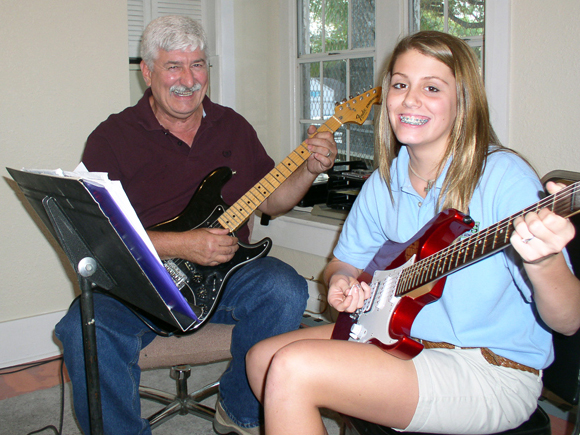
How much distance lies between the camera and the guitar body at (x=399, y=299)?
95cm

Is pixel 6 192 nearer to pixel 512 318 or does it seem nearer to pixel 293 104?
pixel 293 104

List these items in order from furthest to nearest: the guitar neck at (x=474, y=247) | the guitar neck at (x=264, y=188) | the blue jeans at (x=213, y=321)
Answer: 1. the guitar neck at (x=264, y=188)
2. the blue jeans at (x=213, y=321)
3. the guitar neck at (x=474, y=247)

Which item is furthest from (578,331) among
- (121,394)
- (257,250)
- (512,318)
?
(121,394)

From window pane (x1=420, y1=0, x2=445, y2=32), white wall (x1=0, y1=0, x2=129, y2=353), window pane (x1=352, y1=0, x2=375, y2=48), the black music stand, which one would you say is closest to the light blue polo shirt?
the black music stand

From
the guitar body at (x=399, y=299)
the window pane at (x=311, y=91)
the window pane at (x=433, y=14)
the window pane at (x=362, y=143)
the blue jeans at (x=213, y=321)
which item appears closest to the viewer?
the guitar body at (x=399, y=299)

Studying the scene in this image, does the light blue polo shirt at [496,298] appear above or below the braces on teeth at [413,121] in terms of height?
below

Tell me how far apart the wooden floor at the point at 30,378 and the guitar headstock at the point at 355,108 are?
1.61 meters

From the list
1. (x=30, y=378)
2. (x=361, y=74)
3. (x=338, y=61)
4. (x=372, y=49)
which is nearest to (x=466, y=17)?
(x=372, y=49)

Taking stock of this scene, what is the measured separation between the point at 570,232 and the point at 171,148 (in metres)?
1.36

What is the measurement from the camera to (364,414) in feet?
3.09

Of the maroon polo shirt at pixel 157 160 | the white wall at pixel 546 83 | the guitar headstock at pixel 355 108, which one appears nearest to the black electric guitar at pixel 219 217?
the guitar headstock at pixel 355 108

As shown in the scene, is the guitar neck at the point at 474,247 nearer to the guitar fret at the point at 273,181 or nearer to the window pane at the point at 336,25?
the guitar fret at the point at 273,181

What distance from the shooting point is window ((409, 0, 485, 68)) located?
2045mm

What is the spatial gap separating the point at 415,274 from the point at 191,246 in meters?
0.80
